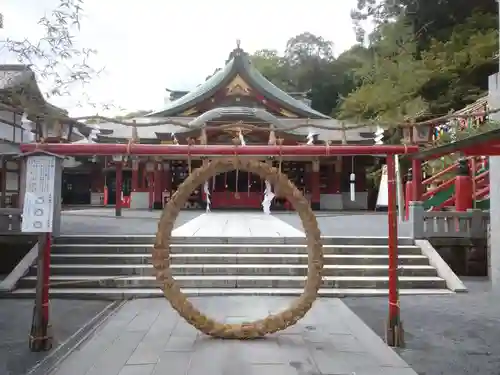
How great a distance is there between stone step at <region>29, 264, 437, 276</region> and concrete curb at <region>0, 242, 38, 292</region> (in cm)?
14

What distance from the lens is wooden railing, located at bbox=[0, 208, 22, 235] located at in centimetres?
866

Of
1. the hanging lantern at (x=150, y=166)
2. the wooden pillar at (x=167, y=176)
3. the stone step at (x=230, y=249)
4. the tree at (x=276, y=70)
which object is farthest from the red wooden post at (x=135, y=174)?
the tree at (x=276, y=70)

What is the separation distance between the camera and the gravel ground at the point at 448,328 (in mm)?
4238

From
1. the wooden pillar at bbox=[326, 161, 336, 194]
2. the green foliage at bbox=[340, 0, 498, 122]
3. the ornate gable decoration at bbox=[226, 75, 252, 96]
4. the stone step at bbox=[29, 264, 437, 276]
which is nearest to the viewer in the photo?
the stone step at bbox=[29, 264, 437, 276]

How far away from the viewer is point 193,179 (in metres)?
4.82

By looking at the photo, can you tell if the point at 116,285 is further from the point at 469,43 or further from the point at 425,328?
the point at 469,43

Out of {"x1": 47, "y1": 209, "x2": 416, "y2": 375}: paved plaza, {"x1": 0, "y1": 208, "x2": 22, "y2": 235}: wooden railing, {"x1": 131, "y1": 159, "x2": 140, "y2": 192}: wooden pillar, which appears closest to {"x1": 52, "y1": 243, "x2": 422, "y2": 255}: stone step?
{"x1": 0, "y1": 208, "x2": 22, "y2": 235}: wooden railing

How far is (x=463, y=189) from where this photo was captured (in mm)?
9992

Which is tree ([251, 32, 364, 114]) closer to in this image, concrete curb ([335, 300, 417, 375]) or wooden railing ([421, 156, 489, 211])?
wooden railing ([421, 156, 489, 211])

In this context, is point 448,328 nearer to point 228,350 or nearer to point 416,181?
point 228,350

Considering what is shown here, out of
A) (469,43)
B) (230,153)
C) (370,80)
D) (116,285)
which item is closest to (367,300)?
(230,153)

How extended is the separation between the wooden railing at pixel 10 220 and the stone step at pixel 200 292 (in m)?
1.97

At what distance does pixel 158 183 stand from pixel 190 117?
12.5 ft

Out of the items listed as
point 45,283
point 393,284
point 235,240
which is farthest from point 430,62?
point 45,283
